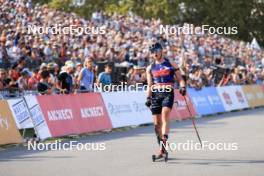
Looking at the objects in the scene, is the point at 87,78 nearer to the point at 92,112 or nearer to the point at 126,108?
the point at 92,112

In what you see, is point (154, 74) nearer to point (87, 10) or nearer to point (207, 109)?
point (207, 109)

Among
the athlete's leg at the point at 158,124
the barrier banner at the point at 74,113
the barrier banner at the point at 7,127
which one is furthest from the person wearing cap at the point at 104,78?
the athlete's leg at the point at 158,124

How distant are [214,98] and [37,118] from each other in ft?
42.4

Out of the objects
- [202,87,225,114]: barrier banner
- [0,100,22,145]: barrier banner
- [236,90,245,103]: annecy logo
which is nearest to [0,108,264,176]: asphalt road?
[0,100,22,145]: barrier banner

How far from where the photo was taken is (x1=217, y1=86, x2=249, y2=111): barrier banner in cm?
2933

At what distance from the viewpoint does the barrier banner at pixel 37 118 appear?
16728mm

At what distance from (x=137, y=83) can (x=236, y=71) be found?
36.9ft

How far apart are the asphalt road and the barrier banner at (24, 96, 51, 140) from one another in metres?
0.96

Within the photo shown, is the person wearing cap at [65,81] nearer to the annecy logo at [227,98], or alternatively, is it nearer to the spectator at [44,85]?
the spectator at [44,85]

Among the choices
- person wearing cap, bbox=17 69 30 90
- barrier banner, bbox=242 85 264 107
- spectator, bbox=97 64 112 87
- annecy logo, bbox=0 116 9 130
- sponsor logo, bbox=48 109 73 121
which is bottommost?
barrier banner, bbox=242 85 264 107

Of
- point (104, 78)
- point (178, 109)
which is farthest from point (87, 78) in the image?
point (178, 109)

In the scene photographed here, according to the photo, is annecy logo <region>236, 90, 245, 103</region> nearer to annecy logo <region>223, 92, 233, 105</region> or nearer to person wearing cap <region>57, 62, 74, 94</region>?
annecy logo <region>223, 92, 233, 105</region>

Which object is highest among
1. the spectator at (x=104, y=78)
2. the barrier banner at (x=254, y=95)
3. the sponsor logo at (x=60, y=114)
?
the spectator at (x=104, y=78)

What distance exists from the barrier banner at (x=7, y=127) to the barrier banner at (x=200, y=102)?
11.3 m
